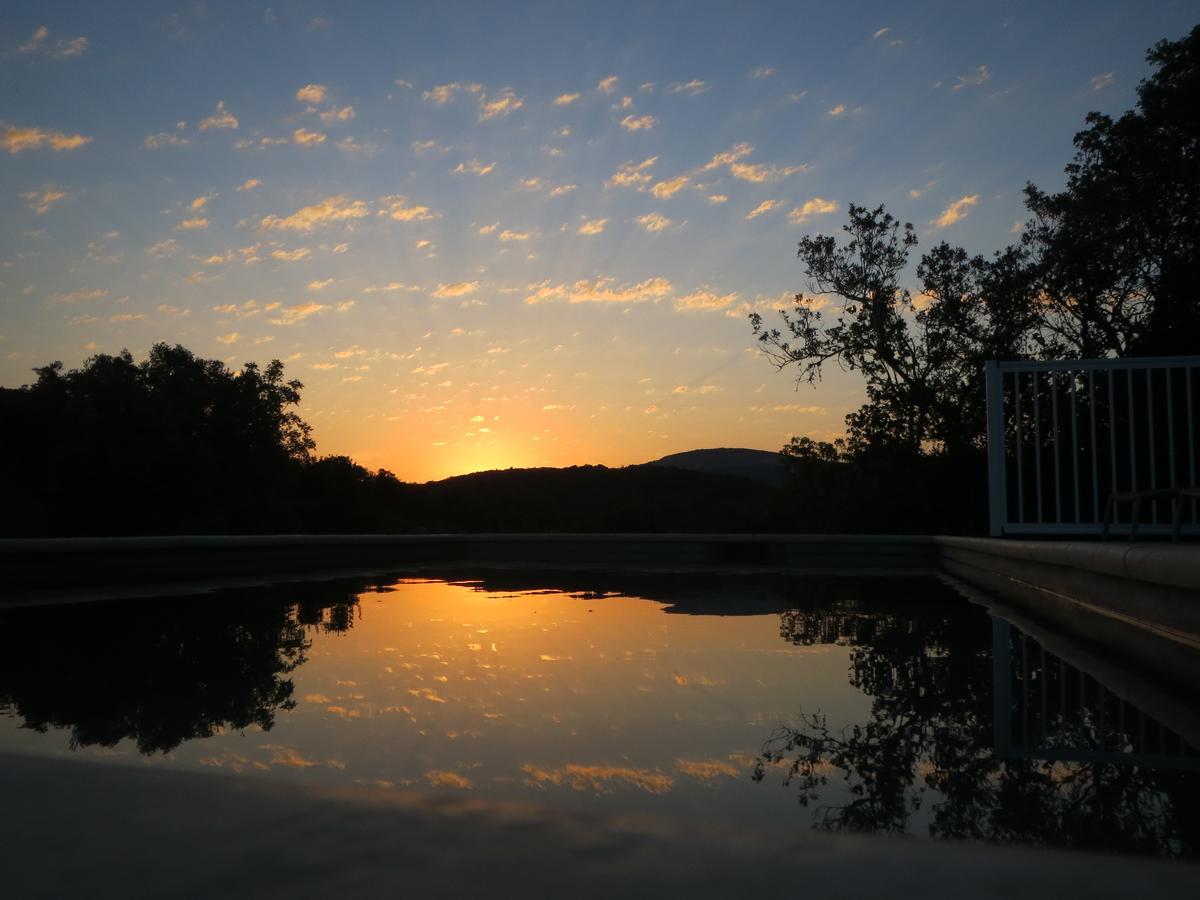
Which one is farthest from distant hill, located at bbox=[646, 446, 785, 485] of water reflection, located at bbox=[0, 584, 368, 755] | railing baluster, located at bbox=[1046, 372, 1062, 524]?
water reflection, located at bbox=[0, 584, 368, 755]

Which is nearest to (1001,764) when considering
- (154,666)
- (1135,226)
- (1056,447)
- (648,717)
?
(648,717)

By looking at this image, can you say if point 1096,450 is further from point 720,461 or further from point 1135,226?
point 720,461

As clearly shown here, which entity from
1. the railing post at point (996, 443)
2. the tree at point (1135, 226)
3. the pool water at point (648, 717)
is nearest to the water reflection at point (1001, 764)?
the pool water at point (648, 717)

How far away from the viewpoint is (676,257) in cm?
1038

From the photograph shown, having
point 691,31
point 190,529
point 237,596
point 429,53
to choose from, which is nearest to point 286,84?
point 429,53

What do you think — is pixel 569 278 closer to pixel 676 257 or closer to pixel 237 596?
pixel 676 257

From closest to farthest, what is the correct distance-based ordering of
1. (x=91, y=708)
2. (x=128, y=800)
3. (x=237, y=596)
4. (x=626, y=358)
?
1. (x=128, y=800)
2. (x=91, y=708)
3. (x=237, y=596)
4. (x=626, y=358)

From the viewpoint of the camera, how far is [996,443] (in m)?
4.17

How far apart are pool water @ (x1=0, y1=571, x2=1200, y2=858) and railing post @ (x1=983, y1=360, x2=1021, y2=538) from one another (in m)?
1.49

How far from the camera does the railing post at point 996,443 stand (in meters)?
4.17

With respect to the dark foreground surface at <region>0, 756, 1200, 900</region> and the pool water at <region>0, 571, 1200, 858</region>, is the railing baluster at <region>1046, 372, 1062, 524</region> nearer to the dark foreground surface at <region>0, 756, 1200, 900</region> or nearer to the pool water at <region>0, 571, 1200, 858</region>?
the pool water at <region>0, 571, 1200, 858</region>

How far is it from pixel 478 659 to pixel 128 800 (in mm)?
1205

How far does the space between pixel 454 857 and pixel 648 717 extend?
2.44 ft

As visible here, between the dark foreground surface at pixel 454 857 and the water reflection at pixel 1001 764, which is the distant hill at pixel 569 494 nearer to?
the water reflection at pixel 1001 764
